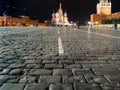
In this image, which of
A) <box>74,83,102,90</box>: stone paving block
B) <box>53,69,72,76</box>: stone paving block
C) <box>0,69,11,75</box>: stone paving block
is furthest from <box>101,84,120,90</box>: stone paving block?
<box>0,69,11,75</box>: stone paving block

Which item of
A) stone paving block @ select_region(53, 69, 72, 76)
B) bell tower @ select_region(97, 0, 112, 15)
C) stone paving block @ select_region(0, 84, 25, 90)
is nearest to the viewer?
stone paving block @ select_region(0, 84, 25, 90)

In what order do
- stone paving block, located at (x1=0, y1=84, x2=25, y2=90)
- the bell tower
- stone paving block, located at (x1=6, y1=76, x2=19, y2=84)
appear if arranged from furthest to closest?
the bell tower, stone paving block, located at (x1=6, y1=76, x2=19, y2=84), stone paving block, located at (x1=0, y1=84, x2=25, y2=90)

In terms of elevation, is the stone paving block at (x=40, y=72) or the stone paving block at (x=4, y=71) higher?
the stone paving block at (x=4, y=71)

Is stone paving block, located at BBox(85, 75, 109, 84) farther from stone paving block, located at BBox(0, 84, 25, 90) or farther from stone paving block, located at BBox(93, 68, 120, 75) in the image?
stone paving block, located at BBox(0, 84, 25, 90)

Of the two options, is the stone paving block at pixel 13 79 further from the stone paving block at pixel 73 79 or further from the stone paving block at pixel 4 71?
the stone paving block at pixel 73 79

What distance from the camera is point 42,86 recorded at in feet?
13.2

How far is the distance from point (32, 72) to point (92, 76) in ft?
4.33

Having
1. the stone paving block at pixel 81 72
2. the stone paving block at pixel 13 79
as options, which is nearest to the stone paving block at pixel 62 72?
the stone paving block at pixel 81 72

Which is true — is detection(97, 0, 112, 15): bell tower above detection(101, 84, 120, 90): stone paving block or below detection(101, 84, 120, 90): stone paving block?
above

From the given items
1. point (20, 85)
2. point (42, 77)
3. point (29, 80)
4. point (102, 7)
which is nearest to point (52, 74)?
point (42, 77)

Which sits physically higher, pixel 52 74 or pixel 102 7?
pixel 102 7

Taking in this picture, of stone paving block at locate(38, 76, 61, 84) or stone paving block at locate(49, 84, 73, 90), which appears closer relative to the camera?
stone paving block at locate(49, 84, 73, 90)

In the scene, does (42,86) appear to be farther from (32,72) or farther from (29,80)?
(32,72)

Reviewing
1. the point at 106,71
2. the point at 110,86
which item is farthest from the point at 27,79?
the point at 106,71
